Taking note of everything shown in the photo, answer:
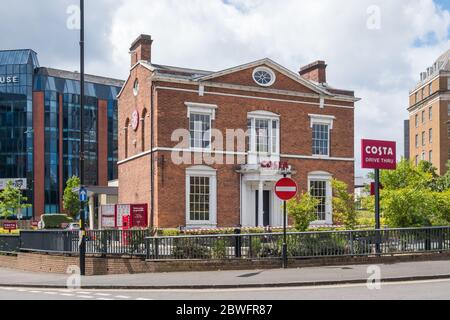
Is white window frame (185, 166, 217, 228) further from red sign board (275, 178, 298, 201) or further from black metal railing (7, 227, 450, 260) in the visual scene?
red sign board (275, 178, 298, 201)

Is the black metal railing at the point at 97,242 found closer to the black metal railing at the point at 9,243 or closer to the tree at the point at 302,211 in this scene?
the black metal railing at the point at 9,243

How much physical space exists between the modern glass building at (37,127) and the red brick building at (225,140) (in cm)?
4645

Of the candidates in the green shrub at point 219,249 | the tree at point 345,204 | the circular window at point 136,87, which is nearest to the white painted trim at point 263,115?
the circular window at point 136,87

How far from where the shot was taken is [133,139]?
35.8 m

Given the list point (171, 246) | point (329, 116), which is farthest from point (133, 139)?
point (171, 246)

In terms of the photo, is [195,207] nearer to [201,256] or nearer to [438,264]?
[201,256]

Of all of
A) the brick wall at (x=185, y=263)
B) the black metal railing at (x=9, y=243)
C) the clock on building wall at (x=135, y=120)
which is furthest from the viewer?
the clock on building wall at (x=135, y=120)

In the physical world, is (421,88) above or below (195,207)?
above

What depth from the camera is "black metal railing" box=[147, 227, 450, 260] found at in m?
18.3

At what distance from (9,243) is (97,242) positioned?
7.34 m

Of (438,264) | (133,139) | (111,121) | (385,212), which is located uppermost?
(111,121)

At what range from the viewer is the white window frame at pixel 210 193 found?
32750mm

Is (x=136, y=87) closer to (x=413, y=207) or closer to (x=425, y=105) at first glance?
(x=413, y=207)
